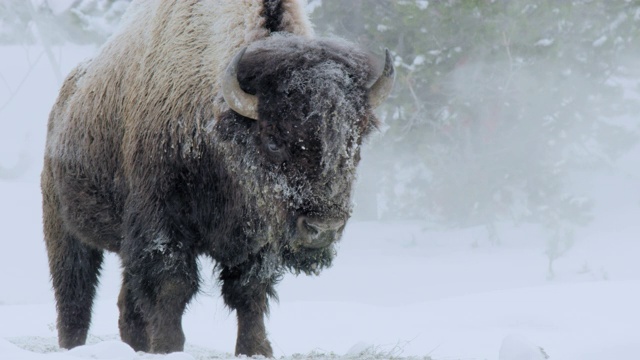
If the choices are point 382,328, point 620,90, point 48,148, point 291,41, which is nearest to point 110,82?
point 48,148

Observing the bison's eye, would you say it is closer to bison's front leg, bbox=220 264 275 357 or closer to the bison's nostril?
the bison's nostril

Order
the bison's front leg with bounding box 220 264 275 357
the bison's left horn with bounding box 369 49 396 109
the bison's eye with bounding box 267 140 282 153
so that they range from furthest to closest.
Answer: the bison's front leg with bounding box 220 264 275 357
the bison's left horn with bounding box 369 49 396 109
the bison's eye with bounding box 267 140 282 153

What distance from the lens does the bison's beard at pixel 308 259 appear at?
185 inches

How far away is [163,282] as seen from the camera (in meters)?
5.03

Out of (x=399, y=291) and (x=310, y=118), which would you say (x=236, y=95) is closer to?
(x=310, y=118)

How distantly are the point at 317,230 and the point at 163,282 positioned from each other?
128 centimetres

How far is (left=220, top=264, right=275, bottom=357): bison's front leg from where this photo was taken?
5.21 m

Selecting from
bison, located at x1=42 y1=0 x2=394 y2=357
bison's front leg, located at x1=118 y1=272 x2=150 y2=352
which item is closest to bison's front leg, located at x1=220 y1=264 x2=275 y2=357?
bison, located at x1=42 y1=0 x2=394 y2=357

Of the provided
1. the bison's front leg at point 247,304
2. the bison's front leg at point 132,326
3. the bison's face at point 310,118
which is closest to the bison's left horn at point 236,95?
the bison's face at point 310,118

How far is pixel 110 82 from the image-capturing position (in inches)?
230

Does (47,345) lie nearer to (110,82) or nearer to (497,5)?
(110,82)

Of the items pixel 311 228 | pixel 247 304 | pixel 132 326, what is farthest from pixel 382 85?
pixel 132 326

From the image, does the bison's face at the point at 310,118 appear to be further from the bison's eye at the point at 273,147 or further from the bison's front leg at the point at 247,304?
the bison's front leg at the point at 247,304

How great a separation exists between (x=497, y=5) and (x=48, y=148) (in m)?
9.93
